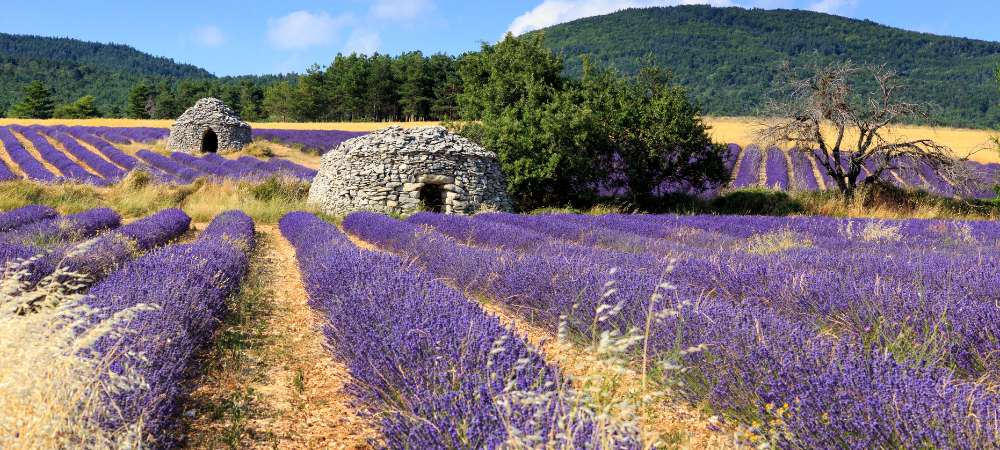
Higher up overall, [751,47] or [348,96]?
[751,47]

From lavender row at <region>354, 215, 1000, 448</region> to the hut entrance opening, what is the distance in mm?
10763

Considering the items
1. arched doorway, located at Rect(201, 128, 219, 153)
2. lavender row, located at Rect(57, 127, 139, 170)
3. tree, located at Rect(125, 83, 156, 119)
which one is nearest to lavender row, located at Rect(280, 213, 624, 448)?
lavender row, located at Rect(57, 127, 139, 170)

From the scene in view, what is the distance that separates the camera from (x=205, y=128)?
92.6 ft

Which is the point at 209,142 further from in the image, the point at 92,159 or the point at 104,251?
the point at 104,251

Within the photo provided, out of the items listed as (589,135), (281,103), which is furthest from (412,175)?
(281,103)

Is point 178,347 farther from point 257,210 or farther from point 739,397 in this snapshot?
point 257,210

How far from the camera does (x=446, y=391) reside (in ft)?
7.18

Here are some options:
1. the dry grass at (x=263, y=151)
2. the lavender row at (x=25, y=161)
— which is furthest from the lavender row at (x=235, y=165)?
the lavender row at (x=25, y=161)

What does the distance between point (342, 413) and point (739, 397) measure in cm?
192

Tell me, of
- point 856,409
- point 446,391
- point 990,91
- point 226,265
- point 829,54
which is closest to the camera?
point 856,409

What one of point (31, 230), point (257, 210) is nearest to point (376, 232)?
point (31, 230)

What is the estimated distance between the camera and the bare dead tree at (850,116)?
14094 mm

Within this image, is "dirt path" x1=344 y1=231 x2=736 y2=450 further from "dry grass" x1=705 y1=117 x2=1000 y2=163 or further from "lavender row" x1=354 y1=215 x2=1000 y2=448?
"dry grass" x1=705 y1=117 x2=1000 y2=163

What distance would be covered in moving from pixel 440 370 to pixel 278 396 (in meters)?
1.35
